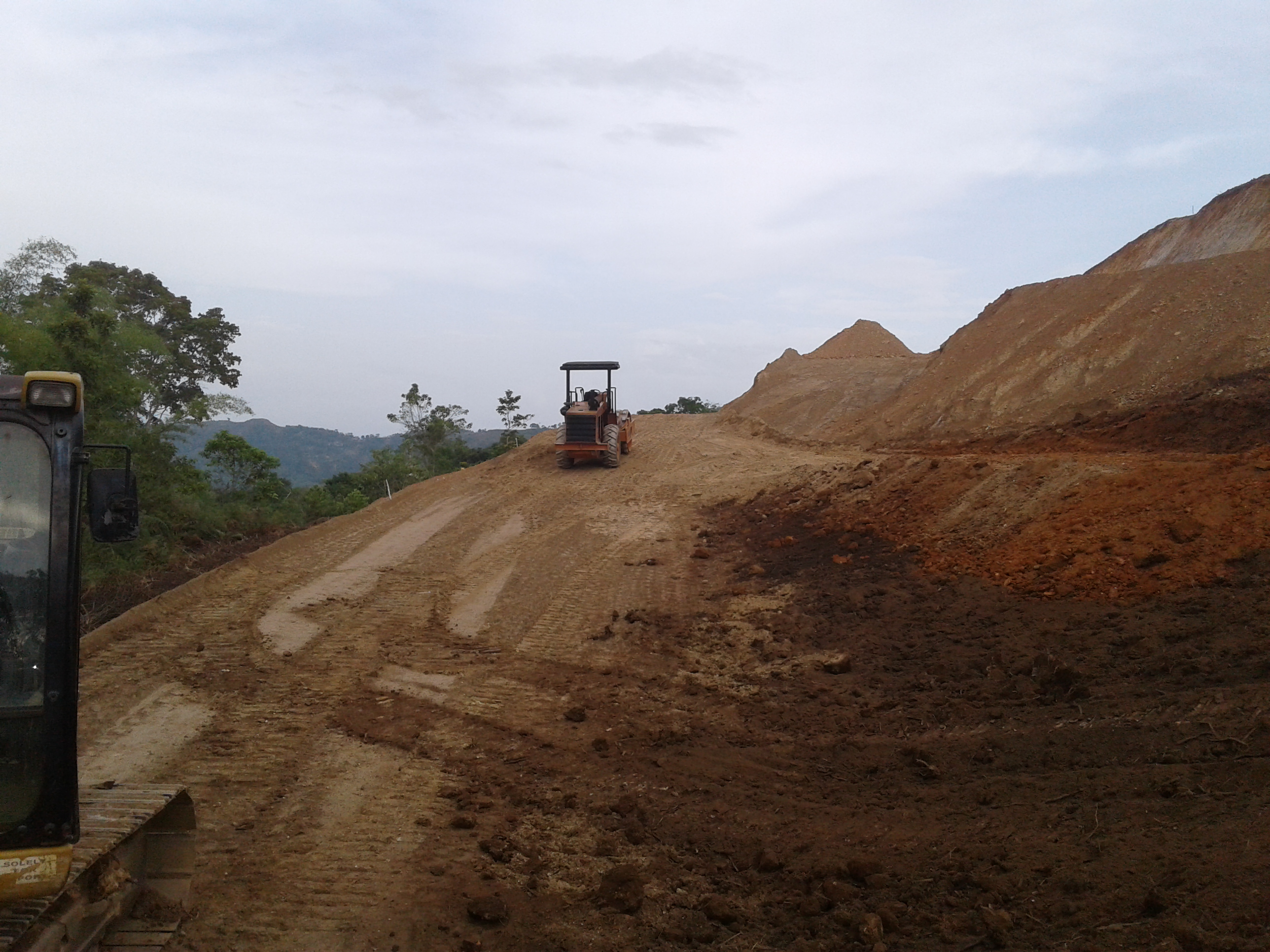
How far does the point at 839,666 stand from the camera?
8.52m

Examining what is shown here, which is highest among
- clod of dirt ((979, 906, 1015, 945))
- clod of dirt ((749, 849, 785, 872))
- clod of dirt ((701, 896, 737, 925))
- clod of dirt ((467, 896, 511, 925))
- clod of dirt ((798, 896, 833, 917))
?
clod of dirt ((979, 906, 1015, 945))

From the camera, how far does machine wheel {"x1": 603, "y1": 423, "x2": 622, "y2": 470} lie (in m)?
21.7

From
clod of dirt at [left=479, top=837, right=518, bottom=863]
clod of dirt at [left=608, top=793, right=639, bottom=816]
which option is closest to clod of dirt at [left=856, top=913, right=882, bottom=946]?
clod of dirt at [left=608, top=793, right=639, bottom=816]

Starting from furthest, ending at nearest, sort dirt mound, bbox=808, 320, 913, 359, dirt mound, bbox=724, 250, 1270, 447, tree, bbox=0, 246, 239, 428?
dirt mound, bbox=808, 320, 913, 359
dirt mound, bbox=724, 250, 1270, 447
tree, bbox=0, 246, 239, 428

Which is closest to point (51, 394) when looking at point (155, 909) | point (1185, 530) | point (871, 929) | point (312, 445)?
point (155, 909)

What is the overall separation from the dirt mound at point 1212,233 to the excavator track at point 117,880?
93.8 ft

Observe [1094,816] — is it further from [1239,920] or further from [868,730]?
[868,730]

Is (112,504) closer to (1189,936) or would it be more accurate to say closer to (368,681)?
(1189,936)

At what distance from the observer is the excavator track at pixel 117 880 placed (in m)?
3.46

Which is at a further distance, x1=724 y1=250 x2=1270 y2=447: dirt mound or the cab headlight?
x1=724 y1=250 x2=1270 y2=447: dirt mound

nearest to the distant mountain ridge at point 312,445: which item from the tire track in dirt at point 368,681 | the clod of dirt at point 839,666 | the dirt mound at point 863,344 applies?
the dirt mound at point 863,344

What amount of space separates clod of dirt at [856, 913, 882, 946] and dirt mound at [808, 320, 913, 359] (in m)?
41.9

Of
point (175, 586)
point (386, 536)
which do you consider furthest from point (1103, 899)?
point (386, 536)

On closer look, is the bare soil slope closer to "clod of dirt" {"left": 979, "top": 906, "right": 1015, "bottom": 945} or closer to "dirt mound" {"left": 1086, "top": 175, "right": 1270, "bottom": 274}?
"dirt mound" {"left": 1086, "top": 175, "right": 1270, "bottom": 274}
